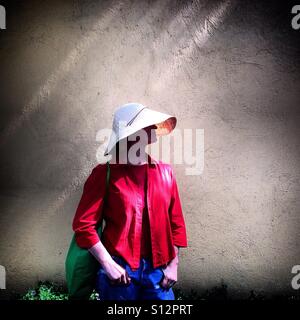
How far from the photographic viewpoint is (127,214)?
2.23 m

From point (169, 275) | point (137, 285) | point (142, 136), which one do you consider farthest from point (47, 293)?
point (142, 136)

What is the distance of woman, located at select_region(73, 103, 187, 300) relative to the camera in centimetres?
219

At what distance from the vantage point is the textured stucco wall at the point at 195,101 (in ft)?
11.0

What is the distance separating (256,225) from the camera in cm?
337

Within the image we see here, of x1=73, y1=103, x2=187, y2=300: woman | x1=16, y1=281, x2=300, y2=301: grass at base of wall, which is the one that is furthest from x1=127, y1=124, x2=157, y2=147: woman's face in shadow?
x1=16, y1=281, x2=300, y2=301: grass at base of wall

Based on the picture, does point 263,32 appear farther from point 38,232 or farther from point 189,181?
point 38,232

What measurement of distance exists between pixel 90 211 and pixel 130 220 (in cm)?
27

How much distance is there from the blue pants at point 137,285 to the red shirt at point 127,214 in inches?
1.9

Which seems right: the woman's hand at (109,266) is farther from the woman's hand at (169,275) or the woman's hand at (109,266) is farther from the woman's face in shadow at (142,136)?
the woman's face in shadow at (142,136)

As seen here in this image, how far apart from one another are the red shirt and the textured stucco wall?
110 centimetres

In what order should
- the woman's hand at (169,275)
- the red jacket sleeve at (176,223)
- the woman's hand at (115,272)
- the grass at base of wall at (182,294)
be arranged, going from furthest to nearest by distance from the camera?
the grass at base of wall at (182,294) → the red jacket sleeve at (176,223) → the woman's hand at (169,275) → the woman's hand at (115,272)

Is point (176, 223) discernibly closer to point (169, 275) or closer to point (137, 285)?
point (169, 275)

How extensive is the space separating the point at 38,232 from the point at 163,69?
212 centimetres

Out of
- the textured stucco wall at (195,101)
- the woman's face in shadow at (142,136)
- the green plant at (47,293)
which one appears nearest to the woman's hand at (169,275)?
the woman's face in shadow at (142,136)
